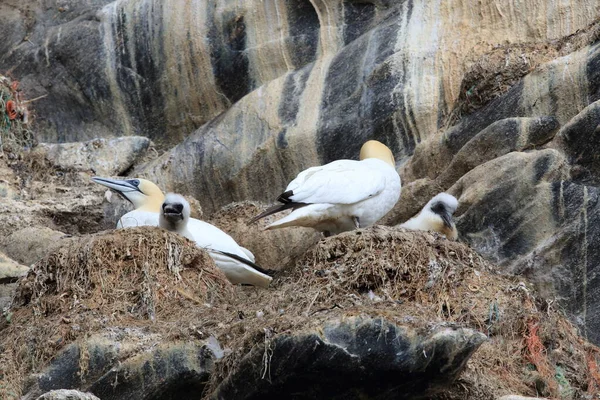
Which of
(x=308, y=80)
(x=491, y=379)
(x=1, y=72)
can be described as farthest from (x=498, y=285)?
(x=1, y=72)

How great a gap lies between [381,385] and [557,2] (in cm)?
662

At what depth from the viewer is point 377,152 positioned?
14.8 metres

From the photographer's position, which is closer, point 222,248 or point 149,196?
point 222,248

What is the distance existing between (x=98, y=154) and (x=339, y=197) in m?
4.46

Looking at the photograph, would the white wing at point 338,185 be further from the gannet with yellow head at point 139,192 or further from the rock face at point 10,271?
the rock face at point 10,271

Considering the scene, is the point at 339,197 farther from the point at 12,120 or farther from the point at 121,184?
the point at 12,120

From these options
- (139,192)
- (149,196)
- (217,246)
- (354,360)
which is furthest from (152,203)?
(354,360)

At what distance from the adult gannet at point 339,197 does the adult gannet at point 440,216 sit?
43cm

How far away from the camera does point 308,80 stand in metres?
16.9

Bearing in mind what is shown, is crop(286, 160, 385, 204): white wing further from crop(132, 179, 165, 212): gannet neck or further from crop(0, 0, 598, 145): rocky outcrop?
crop(132, 179, 165, 212): gannet neck

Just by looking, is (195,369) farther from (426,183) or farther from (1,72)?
(1,72)

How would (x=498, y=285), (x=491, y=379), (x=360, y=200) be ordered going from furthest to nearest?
(x=360, y=200)
(x=498, y=285)
(x=491, y=379)

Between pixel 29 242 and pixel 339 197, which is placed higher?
pixel 339 197

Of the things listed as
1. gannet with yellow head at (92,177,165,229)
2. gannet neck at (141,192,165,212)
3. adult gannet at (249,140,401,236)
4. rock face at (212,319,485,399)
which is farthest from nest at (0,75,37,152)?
rock face at (212,319,485,399)
